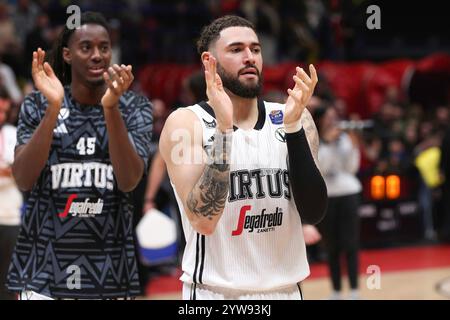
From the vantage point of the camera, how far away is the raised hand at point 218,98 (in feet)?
12.9

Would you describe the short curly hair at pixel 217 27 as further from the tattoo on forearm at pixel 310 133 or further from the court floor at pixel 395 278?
the court floor at pixel 395 278

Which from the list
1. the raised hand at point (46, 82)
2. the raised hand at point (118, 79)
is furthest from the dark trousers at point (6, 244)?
the raised hand at point (118, 79)

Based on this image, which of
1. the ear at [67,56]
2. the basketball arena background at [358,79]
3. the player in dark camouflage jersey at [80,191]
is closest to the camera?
the player in dark camouflage jersey at [80,191]

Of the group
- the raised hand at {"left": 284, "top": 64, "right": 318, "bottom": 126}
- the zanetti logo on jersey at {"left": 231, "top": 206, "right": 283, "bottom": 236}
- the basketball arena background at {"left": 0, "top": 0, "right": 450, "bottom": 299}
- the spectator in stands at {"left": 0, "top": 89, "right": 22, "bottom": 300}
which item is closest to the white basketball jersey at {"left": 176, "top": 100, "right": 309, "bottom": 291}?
the zanetti logo on jersey at {"left": 231, "top": 206, "right": 283, "bottom": 236}

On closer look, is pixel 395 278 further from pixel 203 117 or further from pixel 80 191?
pixel 203 117

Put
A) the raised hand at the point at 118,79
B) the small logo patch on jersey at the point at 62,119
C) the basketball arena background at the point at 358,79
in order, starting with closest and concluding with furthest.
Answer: the raised hand at the point at 118,79, the small logo patch on jersey at the point at 62,119, the basketball arena background at the point at 358,79

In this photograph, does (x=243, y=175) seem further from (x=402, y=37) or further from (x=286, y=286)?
(x=402, y=37)

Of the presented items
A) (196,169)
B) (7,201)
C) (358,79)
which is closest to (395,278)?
(7,201)

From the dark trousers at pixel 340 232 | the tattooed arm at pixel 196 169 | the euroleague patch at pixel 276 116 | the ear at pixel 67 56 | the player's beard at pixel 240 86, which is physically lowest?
the dark trousers at pixel 340 232

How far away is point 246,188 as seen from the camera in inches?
165

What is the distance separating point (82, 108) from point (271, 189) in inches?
47.7

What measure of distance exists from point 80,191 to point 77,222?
0.15 metres

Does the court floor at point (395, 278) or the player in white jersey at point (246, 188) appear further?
the court floor at point (395, 278)

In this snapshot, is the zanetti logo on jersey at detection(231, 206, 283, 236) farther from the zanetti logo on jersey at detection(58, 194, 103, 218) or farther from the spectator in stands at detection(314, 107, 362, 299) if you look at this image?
the spectator in stands at detection(314, 107, 362, 299)
